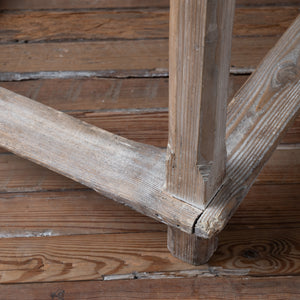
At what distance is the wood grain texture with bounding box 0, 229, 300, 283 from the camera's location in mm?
973

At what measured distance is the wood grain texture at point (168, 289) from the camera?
3.06 ft

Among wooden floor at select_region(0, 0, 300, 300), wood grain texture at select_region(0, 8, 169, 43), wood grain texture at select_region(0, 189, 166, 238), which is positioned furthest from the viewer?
wood grain texture at select_region(0, 8, 169, 43)

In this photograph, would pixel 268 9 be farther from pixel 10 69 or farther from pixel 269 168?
pixel 10 69

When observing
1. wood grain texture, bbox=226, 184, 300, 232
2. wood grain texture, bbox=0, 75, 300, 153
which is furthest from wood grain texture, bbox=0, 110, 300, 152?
wood grain texture, bbox=226, 184, 300, 232

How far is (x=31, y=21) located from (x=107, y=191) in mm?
971

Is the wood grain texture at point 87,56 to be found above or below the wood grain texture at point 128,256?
above

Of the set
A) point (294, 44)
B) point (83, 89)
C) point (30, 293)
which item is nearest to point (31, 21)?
point (83, 89)

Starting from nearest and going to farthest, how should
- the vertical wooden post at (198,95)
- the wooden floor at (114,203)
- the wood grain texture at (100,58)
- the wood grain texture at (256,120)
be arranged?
the vertical wooden post at (198,95) → the wood grain texture at (256,120) → the wooden floor at (114,203) → the wood grain texture at (100,58)

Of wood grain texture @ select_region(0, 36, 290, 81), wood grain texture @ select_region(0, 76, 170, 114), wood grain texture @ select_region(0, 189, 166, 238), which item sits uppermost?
wood grain texture @ select_region(0, 36, 290, 81)

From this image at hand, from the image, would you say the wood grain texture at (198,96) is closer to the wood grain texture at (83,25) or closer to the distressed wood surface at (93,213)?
the distressed wood surface at (93,213)

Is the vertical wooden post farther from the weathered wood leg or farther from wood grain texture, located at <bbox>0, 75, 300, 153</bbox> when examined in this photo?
wood grain texture, located at <bbox>0, 75, 300, 153</bbox>

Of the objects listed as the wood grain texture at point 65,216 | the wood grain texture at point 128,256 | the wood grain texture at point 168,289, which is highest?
the wood grain texture at point 65,216

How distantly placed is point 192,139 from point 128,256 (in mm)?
343

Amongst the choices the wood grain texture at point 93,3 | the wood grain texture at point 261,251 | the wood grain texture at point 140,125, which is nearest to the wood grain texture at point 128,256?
the wood grain texture at point 261,251
